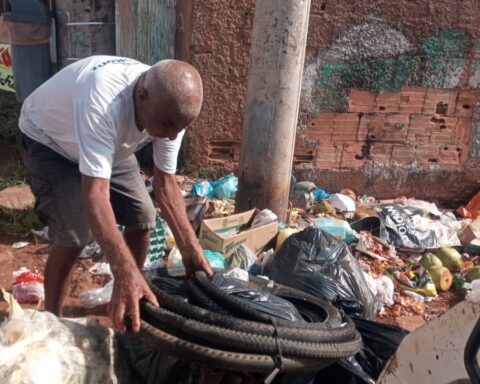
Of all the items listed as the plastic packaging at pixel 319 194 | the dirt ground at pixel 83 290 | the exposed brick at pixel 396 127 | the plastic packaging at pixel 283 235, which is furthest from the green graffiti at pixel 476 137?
the plastic packaging at pixel 283 235

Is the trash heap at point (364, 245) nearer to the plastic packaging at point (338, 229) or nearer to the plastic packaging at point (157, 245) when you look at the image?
the plastic packaging at point (338, 229)

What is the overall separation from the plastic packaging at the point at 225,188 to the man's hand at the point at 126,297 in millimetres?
3266

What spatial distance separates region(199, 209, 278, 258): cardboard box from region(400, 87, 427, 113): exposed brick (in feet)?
7.88

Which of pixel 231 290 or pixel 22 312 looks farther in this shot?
pixel 231 290

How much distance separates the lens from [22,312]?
2.12m

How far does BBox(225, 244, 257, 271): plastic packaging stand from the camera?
13.2ft

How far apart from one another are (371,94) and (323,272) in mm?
2886

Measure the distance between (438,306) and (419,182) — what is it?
2324 millimetres

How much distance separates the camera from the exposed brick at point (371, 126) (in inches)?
237

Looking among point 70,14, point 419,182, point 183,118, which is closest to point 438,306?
point 419,182

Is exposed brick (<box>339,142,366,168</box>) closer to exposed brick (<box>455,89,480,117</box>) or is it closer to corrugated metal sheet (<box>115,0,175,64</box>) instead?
exposed brick (<box>455,89,480,117</box>)

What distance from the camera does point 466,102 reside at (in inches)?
246

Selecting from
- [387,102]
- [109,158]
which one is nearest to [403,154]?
[387,102]

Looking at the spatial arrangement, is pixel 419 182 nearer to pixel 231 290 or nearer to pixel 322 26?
pixel 322 26
